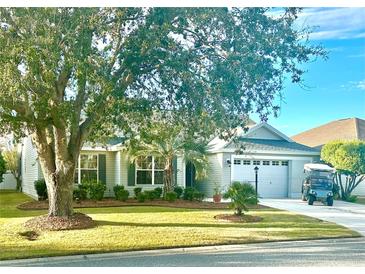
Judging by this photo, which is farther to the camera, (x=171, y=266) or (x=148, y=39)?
(x=148, y=39)

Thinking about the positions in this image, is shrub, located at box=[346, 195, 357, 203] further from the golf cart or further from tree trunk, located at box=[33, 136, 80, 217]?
tree trunk, located at box=[33, 136, 80, 217]

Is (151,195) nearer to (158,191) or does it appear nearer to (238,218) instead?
(158,191)

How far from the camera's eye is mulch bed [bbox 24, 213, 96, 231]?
759 cm

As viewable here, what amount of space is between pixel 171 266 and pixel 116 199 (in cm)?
370

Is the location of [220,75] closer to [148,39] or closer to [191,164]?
[148,39]

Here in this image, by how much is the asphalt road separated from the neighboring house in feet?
7.46

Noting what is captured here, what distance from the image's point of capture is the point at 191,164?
9.41m

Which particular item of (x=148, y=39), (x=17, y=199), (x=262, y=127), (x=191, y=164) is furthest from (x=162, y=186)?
(x=148, y=39)

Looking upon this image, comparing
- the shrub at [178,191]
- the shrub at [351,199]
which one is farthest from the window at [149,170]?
the shrub at [351,199]

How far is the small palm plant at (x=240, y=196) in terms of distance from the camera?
8.63 metres

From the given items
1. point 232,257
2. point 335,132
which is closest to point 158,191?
point 232,257

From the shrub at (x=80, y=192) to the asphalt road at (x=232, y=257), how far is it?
2.83 meters
